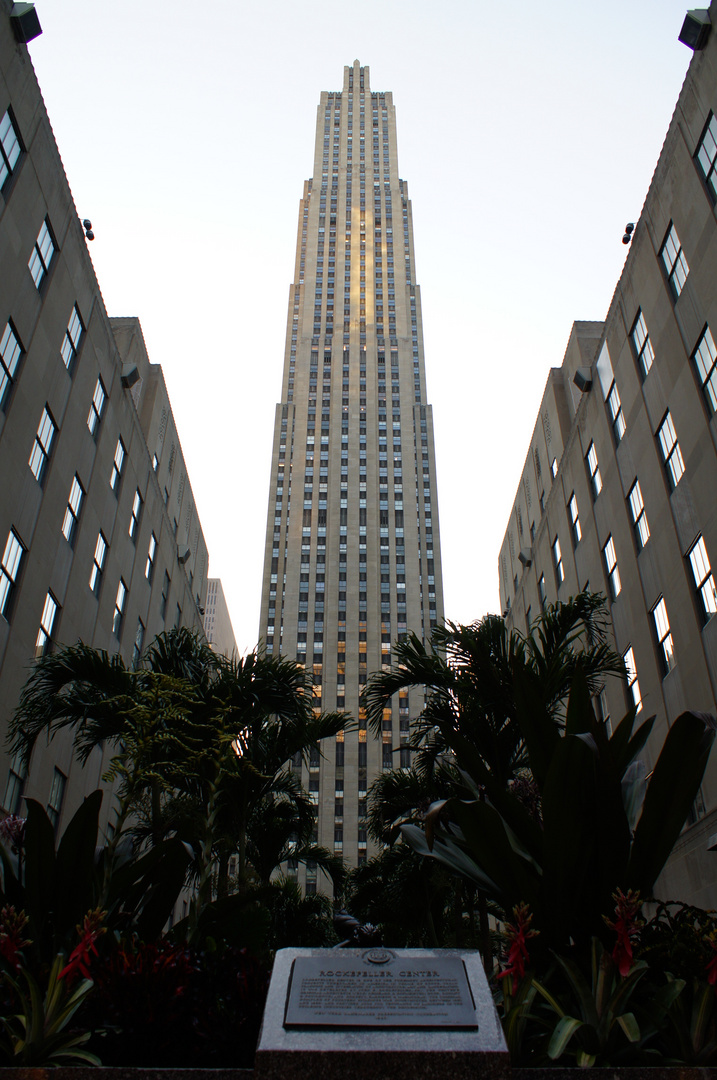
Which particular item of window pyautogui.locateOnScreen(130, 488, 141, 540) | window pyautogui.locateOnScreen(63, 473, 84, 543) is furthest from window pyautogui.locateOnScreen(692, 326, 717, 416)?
window pyautogui.locateOnScreen(130, 488, 141, 540)

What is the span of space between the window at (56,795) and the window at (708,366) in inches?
721

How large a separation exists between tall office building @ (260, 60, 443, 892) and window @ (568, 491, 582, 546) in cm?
3624

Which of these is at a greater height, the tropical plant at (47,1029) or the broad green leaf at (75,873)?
the broad green leaf at (75,873)

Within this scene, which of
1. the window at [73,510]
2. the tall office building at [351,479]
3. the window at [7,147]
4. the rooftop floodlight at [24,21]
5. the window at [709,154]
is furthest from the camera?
the tall office building at [351,479]

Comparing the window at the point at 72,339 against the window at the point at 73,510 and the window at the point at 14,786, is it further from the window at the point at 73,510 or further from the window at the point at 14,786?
the window at the point at 14,786

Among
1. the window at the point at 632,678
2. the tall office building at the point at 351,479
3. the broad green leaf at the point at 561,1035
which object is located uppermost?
the tall office building at the point at 351,479

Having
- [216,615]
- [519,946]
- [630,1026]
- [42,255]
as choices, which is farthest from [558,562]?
[216,615]

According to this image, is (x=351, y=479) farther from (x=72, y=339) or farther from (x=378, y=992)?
(x=378, y=992)

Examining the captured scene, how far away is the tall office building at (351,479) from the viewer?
7362 cm

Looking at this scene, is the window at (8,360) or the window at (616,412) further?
the window at (616,412)

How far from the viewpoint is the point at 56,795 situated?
20.6m

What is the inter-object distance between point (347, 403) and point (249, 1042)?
86571 millimetres

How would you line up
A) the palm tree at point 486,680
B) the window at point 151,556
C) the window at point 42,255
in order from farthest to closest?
the window at point 151,556, the window at point 42,255, the palm tree at point 486,680

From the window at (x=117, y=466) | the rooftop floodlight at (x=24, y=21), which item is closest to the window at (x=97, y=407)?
the window at (x=117, y=466)
